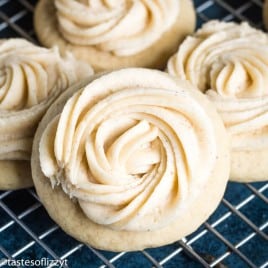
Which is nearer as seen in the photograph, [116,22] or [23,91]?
[23,91]

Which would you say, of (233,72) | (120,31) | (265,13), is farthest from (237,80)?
(265,13)

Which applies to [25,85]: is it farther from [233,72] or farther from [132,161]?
[233,72]

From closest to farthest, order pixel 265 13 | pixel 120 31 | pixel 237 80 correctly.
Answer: pixel 237 80
pixel 120 31
pixel 265 13

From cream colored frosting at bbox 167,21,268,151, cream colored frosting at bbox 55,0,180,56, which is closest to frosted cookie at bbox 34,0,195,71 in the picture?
cream colored frosting at bbox 55,0,180,56

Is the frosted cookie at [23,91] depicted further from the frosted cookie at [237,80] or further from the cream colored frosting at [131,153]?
the frosted cookie at [237,80]

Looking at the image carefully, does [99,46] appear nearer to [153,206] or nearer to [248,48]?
[248,48]

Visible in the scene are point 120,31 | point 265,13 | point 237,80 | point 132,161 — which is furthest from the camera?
point 265,13

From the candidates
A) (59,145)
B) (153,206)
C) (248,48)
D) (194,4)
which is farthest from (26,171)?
(194,4)
